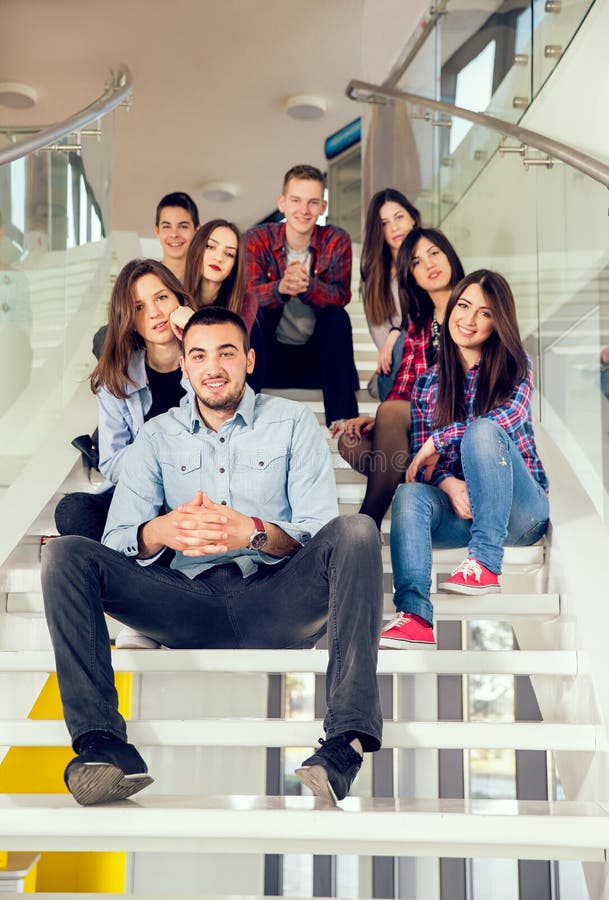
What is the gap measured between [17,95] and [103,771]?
7.53 meters

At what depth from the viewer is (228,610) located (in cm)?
219

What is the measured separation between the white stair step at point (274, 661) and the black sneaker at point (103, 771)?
1.17 feet

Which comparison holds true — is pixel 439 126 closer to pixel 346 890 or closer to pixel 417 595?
pixel 417 595

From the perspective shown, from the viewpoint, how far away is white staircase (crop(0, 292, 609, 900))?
5.57 feet

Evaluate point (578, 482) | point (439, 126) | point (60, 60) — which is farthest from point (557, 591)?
point (60, 60)

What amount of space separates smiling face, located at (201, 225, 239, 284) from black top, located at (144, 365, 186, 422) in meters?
0.49

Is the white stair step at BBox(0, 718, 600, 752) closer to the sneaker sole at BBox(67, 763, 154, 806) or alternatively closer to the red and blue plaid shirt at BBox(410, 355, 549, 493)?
the sneaker sole at BBox(67, 763, 154, 806)

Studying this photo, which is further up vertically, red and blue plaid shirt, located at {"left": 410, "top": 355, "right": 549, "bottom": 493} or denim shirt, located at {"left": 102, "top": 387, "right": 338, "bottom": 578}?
red and blue plaid shirt, located at {"left": 410, "top": 355, "right": 549, "bottom": 493}

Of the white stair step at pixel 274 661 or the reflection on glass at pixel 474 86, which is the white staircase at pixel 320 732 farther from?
the reflection on glass at pixel 474 86

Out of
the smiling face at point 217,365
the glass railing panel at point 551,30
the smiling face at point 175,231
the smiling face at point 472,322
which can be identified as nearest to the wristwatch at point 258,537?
the smiling face at point 217,365

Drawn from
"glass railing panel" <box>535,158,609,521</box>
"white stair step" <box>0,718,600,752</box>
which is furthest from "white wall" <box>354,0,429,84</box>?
"white stair step" <box>0,718,600,752</box>

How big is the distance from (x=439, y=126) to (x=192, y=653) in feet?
12.2

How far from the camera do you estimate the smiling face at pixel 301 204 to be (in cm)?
362

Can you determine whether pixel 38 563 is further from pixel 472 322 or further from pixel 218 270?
pixel 472 322
